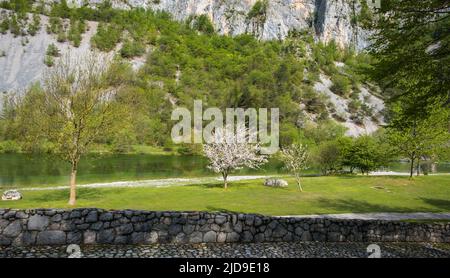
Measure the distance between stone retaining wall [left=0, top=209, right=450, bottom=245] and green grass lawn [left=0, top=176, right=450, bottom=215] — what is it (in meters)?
10.2

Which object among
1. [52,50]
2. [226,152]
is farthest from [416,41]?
[52,50]

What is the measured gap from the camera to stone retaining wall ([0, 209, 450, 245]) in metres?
13.5

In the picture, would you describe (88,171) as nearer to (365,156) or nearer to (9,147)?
(9,147)

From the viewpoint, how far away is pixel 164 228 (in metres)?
14.7

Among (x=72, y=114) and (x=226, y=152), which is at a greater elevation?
(x=72, y=114)

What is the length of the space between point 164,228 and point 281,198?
23.7 metres

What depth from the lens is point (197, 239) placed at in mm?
14945

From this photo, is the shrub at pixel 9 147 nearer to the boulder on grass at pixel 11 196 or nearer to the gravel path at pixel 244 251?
the boulder on grass at pixel 11 196

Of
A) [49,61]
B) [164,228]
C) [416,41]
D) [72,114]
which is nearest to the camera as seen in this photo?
[164,228]

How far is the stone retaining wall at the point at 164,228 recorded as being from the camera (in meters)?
13.5

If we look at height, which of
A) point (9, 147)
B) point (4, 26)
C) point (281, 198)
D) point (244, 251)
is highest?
point (4, 26)

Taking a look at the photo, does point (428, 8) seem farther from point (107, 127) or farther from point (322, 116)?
point (322, 116)

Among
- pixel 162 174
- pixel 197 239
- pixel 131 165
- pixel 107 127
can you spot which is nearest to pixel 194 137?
pixel 131 165
